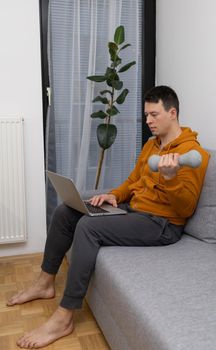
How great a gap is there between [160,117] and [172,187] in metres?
0.41

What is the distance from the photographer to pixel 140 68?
9.36 feet

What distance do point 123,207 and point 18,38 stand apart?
1.29 meters

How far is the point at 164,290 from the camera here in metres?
1.27

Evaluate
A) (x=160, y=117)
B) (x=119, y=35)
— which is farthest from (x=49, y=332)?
(x=119, y=35)

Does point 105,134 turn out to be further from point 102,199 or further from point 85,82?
point 102,199

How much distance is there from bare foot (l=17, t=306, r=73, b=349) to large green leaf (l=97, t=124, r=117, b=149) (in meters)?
1.18

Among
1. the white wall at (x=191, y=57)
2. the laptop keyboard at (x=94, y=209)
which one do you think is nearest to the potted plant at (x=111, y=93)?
the white wall at (x=191, y=57)

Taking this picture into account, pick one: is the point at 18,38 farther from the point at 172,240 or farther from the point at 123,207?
the point at 172,240

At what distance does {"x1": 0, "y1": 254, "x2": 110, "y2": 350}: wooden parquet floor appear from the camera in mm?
1675

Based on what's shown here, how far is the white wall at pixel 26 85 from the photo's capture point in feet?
7.95

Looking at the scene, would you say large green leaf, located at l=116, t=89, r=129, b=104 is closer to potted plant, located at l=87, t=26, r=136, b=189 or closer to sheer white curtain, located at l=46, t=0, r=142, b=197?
potted plant, located at l=87, t=26, r=136, b=189

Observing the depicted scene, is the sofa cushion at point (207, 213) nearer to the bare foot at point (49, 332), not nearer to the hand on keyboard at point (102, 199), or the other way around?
the hand on keyboard at point (102, 199)

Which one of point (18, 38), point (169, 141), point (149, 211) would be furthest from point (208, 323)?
point (18, 38)

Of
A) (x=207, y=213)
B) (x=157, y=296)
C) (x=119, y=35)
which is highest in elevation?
(x=119, y=35)
